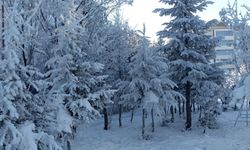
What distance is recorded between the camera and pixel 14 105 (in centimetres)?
1064

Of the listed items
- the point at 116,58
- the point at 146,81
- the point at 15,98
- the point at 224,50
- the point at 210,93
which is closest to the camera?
the point at 15,98

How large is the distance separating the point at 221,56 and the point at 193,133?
2697 inches

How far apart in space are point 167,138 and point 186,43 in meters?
6.74

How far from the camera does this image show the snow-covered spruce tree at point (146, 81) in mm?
26109

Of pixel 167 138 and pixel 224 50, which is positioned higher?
pixel 224 50

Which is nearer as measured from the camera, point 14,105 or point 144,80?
point 14,105

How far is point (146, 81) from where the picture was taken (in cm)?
2656

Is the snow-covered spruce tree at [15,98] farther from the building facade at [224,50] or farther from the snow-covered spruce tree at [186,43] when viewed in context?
the building facade at [224,50]

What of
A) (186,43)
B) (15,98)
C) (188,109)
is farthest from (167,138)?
(15,98)

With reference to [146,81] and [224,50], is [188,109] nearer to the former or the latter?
[146,81]

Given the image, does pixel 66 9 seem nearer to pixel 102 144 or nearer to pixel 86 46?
pixel 86 46

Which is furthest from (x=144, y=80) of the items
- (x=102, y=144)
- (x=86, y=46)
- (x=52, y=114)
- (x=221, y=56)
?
(x=221, y=56)

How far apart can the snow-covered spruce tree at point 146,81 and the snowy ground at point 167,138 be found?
1.38 m

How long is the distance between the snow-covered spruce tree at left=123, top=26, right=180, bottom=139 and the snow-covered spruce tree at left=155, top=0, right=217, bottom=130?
1.57 metres
